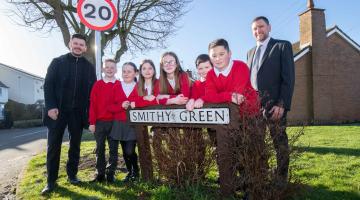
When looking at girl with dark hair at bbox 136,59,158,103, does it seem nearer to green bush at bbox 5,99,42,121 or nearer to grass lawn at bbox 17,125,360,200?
grass lawn at bbox 17,125,360,200

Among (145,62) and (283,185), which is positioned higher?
(145,62)

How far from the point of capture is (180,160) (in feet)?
13.3

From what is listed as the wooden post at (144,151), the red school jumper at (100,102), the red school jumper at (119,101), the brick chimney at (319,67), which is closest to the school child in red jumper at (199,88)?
the wooden post at (144,151)

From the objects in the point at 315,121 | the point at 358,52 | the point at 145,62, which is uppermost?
the point at 358,52

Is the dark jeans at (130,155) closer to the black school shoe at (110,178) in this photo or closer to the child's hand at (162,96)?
the black school shoe at (110,178)

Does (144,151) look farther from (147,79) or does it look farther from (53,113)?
(53,113)

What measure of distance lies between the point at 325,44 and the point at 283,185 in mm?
24451

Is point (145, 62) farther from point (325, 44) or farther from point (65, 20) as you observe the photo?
point (325, 44)

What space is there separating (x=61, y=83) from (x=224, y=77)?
9.20ft

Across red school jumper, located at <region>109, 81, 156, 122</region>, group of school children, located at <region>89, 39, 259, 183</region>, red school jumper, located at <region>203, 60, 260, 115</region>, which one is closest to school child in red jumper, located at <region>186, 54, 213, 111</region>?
group of school children, located at <region>89, 39, 259, 183</region>

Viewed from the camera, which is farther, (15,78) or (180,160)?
(15,78)

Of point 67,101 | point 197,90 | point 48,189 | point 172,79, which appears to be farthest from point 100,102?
point 197,90

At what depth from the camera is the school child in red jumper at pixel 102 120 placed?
207 inches

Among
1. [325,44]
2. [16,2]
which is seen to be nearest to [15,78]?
[16,2]
